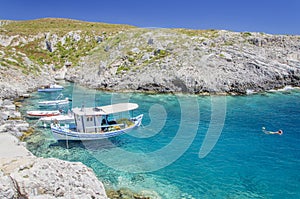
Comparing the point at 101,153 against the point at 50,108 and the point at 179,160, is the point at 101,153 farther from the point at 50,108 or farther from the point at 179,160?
the point at 50,108

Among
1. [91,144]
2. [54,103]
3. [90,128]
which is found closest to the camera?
[91,144]

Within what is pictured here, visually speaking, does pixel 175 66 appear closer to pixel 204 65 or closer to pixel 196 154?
pixel 204 65

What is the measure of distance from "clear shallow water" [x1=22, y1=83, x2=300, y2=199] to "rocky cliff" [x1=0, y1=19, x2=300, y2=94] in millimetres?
18236

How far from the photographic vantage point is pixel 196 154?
989 inches

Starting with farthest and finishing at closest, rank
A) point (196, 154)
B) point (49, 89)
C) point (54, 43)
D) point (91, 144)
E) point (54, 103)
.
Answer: point (54, 43), point (49, 89), point (54, 103), point (91, 144), point (196, 154)

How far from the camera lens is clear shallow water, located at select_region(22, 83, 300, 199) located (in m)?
19.1

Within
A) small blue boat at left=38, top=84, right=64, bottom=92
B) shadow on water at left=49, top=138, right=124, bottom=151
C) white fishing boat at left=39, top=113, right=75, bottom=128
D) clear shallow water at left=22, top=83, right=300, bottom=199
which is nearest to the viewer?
clear shallow water at left=22, top=83, right=300, bottom=199

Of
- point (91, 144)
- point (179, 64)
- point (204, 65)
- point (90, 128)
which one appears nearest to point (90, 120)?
point (90, 128)

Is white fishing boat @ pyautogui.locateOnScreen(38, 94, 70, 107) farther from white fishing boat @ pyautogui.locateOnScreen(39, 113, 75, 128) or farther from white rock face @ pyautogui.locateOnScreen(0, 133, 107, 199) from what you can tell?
white rock face @ pyautogui.locateOnScreen(0, 133, 107, 199)

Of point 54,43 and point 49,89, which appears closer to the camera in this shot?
point 49,89

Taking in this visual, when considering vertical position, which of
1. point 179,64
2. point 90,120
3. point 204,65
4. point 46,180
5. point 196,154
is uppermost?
point 179,64

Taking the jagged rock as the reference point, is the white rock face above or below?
below

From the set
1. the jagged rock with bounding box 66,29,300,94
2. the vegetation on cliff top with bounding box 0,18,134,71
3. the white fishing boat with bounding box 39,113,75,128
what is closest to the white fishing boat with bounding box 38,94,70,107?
the white fishing boat with bounding box 39,113,75,128

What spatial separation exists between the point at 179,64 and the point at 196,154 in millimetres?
41228
